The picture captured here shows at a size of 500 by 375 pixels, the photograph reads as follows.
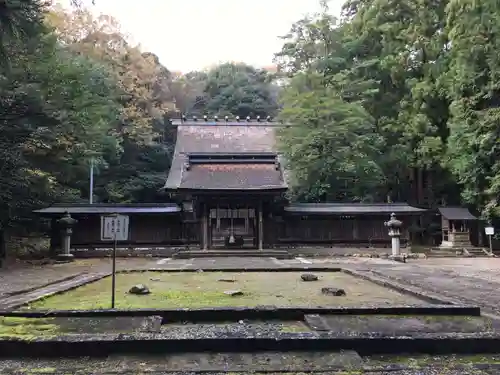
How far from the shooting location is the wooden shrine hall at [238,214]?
21688 millimetres

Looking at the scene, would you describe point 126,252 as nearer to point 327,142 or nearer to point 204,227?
point 204,227

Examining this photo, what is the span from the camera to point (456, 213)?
2506 centimetres

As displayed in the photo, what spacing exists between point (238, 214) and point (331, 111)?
750 cm

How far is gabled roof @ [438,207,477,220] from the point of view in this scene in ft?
80.4

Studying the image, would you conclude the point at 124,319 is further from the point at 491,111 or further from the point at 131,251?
the point at 491,111

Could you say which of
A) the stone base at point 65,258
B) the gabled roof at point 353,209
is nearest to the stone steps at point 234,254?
the gabled roof at point 353,209

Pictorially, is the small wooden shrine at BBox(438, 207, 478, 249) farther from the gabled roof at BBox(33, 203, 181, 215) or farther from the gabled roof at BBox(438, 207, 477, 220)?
the gabled roof at BBox(33, 203, 181, 215)

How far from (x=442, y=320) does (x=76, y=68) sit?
15.4m

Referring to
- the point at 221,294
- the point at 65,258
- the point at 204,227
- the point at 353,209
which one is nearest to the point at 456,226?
the point at 353,209

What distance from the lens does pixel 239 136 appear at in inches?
1305

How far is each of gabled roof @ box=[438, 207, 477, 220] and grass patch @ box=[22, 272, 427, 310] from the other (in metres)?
16.1

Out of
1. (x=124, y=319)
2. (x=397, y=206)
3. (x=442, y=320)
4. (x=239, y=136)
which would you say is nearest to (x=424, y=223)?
(x=397, y=206)

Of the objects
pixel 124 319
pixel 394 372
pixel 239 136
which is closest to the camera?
pixel 394 372

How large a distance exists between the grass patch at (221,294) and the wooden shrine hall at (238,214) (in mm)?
10716
